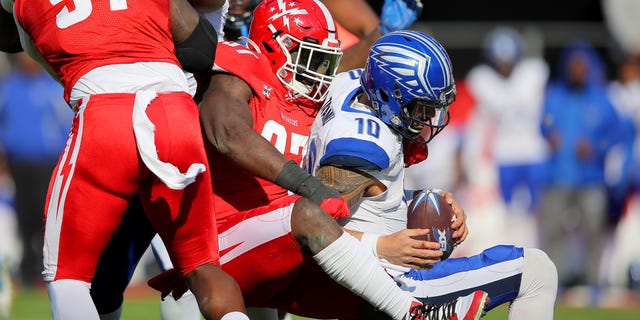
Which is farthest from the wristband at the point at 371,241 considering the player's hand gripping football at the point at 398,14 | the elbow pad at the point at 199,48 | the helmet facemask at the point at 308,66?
the player's hand gripping football at the point at 398,14

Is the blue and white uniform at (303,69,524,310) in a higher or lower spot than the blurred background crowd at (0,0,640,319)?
higher

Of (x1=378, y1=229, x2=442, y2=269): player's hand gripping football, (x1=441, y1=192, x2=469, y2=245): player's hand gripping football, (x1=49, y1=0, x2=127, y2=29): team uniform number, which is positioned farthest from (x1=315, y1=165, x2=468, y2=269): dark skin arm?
(x1=49, y1=0, x2=127, y2=29): team uniform number

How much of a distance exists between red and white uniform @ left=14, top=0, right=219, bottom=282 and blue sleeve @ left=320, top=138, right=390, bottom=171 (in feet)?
1.56

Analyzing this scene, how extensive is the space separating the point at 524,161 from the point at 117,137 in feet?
23.8

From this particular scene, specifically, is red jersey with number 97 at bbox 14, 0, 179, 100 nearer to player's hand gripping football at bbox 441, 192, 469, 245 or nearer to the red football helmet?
the red football helmet

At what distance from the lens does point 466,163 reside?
11008 millimetres

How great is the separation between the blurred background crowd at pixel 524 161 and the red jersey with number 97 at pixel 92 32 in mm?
6494

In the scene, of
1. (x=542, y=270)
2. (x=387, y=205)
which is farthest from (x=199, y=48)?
(x=542, y=270)

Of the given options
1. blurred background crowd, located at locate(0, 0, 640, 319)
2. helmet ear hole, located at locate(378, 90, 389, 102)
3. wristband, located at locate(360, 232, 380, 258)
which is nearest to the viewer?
wristband, located at locate(360, 232, 380, 258)

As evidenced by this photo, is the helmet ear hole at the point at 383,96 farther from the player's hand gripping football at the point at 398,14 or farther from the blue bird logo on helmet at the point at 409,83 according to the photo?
the player's hand gripping football at the point at 398,14

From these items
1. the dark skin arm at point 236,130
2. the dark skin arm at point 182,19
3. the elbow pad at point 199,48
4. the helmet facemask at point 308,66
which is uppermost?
the dark skin arm at point 182,19

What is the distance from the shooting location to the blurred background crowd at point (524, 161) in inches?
410

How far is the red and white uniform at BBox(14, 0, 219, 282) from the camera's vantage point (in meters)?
3.79

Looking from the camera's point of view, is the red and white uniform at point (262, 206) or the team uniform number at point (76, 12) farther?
the red and white uniform at point (262, 206)
